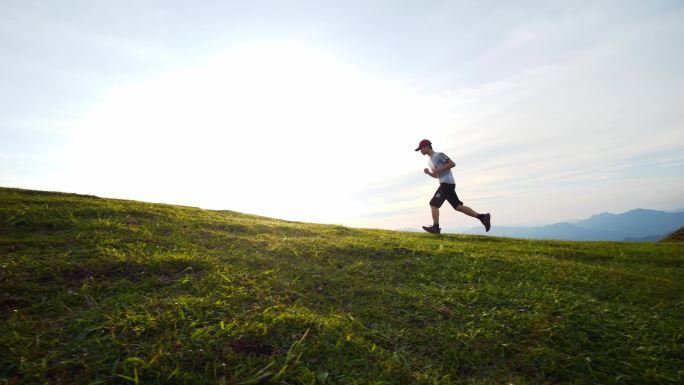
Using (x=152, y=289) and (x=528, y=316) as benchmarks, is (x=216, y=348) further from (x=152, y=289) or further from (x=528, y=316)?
(x=528, y=316)

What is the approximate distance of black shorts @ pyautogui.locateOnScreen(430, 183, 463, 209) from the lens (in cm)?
1266

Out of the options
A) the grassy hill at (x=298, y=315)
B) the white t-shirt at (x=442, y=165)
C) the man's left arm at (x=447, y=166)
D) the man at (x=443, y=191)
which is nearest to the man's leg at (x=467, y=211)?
the man at (x=443, y=191)

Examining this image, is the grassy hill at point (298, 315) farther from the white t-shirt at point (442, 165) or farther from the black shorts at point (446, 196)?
the white t-shirt at point (442, 165)

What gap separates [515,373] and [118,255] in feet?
19.8

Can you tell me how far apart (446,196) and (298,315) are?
970 cm

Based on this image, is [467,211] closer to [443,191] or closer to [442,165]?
[443,191]

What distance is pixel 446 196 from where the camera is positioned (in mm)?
12734

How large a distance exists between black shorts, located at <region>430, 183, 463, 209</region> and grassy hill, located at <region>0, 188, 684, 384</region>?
523 centimetres

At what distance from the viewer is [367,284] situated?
234 inches

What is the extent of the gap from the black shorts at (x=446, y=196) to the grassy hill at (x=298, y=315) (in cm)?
523

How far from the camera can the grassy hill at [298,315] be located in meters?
3.32

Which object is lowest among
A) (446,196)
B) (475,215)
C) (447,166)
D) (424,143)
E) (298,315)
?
(298,315)

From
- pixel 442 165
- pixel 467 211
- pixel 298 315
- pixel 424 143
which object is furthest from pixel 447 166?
pixel 298 315


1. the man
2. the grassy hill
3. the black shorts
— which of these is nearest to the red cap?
the man
